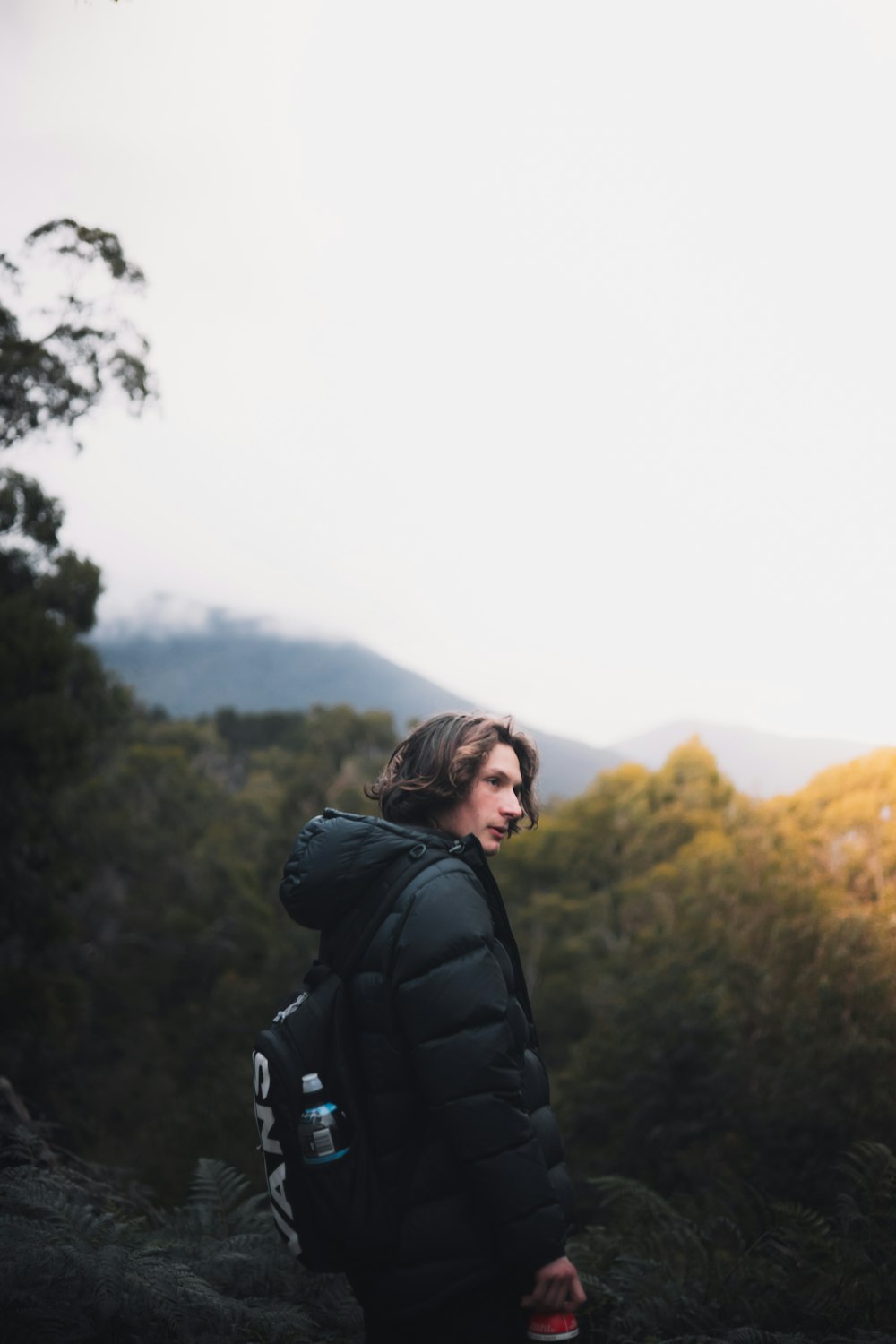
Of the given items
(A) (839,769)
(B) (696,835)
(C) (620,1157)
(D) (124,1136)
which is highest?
(A) (839,769)

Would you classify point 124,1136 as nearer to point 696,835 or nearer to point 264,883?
point 264,883

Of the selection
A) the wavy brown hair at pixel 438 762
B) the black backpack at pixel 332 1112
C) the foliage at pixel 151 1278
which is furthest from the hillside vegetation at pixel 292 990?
the wavy brown hair at pixel 438 762

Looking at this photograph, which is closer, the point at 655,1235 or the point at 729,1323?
the point at 729,1323

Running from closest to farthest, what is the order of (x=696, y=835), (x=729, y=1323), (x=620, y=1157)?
(x=729, y=1323), (x=620, y=1157), (x=696, y=835)

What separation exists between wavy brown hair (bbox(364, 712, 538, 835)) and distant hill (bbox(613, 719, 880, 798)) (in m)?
20.4

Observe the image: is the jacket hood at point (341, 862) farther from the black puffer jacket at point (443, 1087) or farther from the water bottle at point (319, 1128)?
the water bottle at point (319, 1128)

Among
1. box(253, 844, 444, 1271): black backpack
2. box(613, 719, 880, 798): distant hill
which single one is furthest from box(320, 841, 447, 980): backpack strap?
box(613, 719, 880, 798): distant hill

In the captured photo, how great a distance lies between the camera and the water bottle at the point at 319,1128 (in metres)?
2.09

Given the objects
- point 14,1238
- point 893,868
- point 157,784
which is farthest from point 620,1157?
point 157,784

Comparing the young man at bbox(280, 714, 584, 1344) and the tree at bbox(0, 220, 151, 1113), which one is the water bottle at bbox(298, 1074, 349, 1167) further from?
the tree at bbox(0, 220, 151, 1113)

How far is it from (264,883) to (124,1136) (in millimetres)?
14636

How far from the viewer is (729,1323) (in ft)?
11.1

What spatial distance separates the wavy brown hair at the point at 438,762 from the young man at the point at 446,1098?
0.58ft

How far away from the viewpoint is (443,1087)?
2035mm
